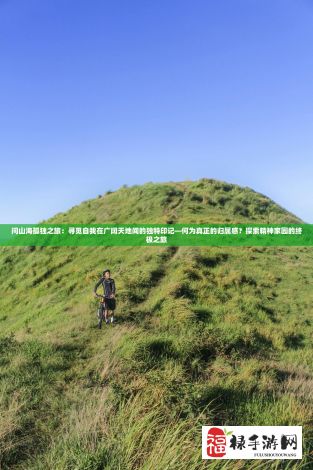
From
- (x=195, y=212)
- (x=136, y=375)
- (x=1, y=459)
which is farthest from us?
(x=195, y=212)

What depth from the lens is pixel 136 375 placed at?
29.2 feet

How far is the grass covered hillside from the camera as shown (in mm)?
6016

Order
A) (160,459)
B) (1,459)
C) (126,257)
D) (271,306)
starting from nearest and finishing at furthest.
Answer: (160,459), (1,459), (271,306), (126,257)

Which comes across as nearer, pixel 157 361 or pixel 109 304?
pixel 157 361

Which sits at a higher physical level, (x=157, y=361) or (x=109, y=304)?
(x=109, y=304)

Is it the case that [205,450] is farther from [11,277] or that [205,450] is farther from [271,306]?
[11,277]

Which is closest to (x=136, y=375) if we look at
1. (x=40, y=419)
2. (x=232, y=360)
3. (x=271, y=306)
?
(x=40, y=419)

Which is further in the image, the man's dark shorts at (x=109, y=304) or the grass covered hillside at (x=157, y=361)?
the man's dark shorts at (x=109, y=304)

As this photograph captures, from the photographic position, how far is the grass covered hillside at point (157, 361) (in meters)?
6.02

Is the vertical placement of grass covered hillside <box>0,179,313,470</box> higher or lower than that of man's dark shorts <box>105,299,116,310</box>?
lower

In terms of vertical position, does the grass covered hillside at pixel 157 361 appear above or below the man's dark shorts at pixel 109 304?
below

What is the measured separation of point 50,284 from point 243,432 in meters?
26.7

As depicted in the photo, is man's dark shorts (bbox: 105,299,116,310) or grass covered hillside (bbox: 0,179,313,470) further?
man's dark shorts (bbox: 105,299,116,310)

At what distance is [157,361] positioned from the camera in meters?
10.5
